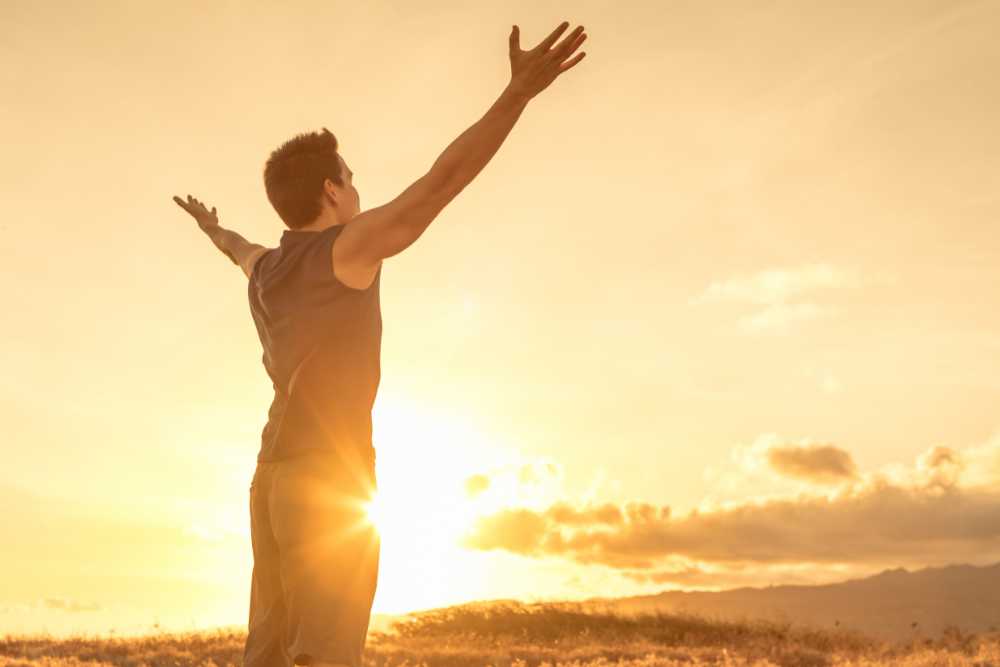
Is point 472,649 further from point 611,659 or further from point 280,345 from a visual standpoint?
point 280,345

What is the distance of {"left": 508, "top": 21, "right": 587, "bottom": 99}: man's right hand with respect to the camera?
3752mm

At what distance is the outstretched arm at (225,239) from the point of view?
5762mm

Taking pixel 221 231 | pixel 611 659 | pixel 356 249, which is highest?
pixel 221 231

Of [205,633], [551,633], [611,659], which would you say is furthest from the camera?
[551,633]

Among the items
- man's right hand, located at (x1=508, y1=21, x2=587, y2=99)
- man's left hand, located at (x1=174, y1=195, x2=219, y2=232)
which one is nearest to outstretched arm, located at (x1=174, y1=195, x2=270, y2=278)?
man's left hand, located at (x1=174, y1=195, x2=219, y2=232)

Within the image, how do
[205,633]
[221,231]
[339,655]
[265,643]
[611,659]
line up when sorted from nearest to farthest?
1. [339,655]
2. [265,643]
3. [221,231]
4. [611,659]
5. [205,633]

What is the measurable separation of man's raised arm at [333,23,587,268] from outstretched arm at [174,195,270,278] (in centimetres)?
206

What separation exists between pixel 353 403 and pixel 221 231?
8.60 ft

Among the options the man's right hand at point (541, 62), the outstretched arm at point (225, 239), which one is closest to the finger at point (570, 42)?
the man's right hand at point (541, 62)

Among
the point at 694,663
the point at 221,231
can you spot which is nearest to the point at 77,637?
the point at 694,663

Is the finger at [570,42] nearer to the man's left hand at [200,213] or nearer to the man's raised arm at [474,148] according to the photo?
the man's raised arm at [474,148]

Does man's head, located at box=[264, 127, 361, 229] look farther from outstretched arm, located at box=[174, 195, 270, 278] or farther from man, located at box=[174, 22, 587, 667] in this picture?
outstretched arm, located at box=[174, 195, 270, 278]

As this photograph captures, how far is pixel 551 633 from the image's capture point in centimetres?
2248

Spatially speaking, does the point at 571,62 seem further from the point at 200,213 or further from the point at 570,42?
the point at 200,213
